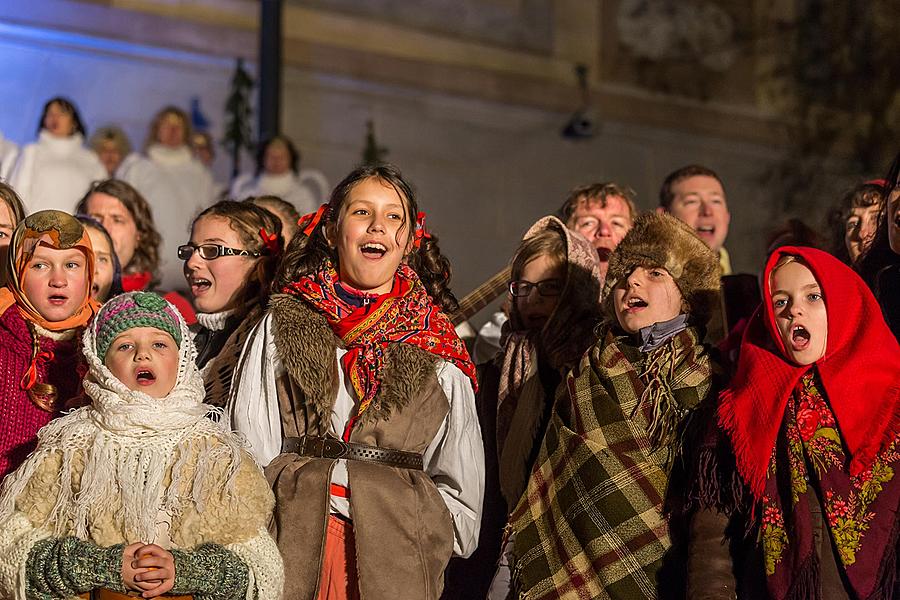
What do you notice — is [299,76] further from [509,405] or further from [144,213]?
[509,405]

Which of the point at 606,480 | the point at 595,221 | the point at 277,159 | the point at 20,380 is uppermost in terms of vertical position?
the point at 277,159

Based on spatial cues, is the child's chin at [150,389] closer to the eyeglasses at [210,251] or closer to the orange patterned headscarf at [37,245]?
the orange patterned headscarf at [37,245]

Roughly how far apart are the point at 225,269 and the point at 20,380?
850mm

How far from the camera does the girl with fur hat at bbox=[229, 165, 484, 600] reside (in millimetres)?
3971

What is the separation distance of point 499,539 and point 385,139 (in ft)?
22.8

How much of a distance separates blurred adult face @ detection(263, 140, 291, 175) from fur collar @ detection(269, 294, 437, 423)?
4.54 metres

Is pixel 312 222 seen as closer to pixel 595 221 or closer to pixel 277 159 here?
pixel 595 221

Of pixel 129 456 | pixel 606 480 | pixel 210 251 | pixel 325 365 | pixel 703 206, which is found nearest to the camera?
pixel 129 456

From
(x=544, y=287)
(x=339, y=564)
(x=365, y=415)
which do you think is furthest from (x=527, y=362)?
(x=339, y=564)

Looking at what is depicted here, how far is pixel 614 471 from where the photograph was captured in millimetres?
4227

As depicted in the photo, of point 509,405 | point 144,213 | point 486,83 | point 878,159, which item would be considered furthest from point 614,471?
point 878,159

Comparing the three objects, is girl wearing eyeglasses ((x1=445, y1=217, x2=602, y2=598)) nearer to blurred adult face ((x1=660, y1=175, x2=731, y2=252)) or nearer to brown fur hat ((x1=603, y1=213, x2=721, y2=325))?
brown fur hat ((x1=603, y1=213, x2=721, y2=325))

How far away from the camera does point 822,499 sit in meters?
3.89

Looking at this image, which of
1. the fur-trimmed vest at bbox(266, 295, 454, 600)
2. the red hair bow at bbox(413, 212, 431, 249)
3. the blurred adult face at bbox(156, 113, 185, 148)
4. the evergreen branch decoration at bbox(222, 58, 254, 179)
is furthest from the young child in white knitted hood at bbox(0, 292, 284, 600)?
the evergreen branch decoration at bbox(222, 58, 254, 179)
